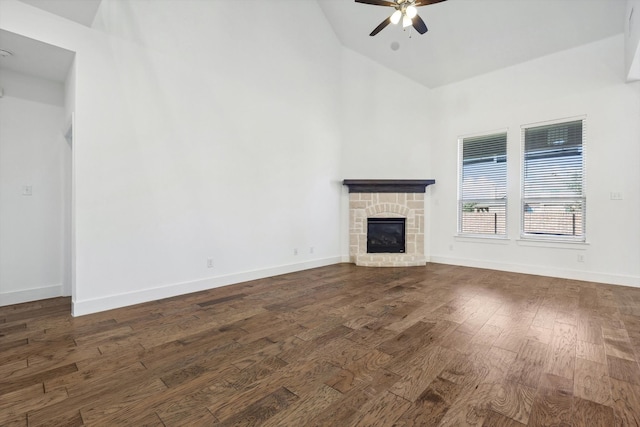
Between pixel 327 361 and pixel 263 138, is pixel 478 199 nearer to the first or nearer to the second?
pixel 263 138

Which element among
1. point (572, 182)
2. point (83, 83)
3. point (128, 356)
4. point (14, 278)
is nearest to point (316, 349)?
point (128, 356)

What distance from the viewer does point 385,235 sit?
6188 mm

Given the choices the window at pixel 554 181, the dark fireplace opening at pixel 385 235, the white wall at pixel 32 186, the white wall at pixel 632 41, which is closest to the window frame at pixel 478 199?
the window at pixel 554 181

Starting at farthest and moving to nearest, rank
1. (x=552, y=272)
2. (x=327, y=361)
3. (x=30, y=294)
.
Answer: (x=552, y=272) → (x=30, y=294) → (x=327, y=361)

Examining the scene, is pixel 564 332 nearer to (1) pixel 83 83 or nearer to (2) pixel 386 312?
(2) pixel 386 312

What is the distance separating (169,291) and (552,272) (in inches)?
231

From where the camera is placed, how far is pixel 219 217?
4.17m

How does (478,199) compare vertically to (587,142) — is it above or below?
below

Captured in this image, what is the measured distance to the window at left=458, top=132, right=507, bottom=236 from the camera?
544 cm

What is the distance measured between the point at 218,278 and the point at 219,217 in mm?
867

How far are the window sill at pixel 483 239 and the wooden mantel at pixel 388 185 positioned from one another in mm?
1191

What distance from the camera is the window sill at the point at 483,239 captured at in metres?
5.36

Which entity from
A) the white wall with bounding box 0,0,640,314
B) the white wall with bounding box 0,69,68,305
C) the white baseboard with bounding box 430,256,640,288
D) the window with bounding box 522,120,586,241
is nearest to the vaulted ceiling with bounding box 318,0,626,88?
the white wall with bounding box 0,0,640,314

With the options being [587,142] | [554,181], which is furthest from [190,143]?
[587,142]
